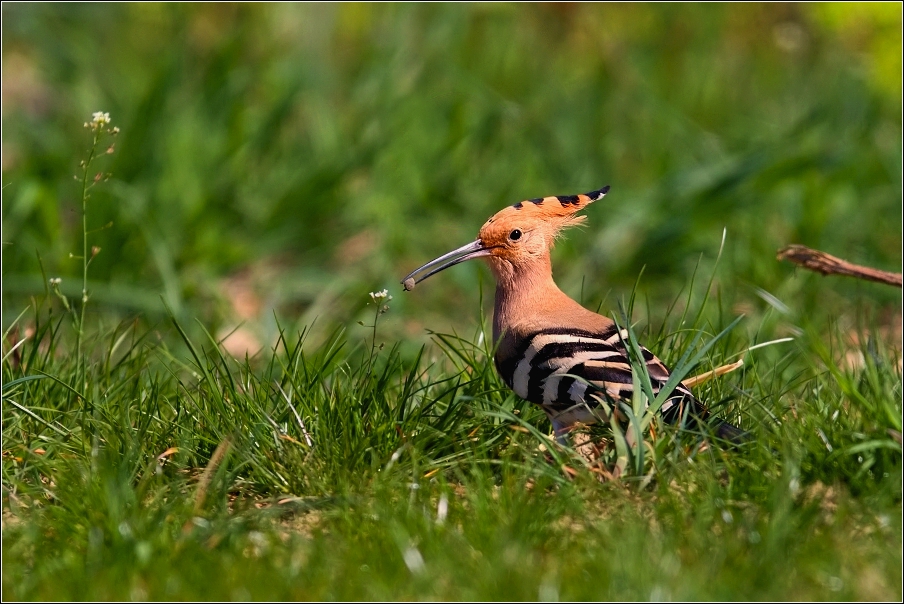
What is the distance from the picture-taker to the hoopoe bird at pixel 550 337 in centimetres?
292

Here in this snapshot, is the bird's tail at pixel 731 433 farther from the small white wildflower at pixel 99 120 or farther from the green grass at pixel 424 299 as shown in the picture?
the small white wildflower at pixel 99 120

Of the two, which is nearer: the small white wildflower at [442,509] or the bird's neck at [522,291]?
the small white wildflower at [442,509]

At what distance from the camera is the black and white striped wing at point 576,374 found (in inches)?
114

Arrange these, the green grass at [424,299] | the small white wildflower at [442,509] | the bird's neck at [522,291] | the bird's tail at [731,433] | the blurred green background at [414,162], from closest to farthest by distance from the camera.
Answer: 1. the green grass at [424,299]
2. the small white wildflower at [442,509]
3. the bird's tail at [731,433]
4. the bird's neck at [522,291]
5. the blurred green background at [414,162]

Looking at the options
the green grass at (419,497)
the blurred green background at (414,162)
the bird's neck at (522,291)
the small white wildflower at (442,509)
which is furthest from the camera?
the blurred green background at (414,162)

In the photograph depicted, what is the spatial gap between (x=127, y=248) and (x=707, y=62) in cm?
410

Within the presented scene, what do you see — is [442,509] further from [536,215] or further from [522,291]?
[536,215]

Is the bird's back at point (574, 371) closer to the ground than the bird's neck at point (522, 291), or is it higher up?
closer to the ground

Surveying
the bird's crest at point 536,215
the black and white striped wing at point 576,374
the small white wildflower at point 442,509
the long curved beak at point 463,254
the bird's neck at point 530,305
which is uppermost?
the bird's crest at point 536,215

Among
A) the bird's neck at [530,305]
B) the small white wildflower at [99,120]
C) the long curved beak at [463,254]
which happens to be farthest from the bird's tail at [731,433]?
the small white wildflower at [99,120]

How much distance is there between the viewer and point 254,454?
9.57 feet

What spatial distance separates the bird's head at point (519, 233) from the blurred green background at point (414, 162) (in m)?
1.80

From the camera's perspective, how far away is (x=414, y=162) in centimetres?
641

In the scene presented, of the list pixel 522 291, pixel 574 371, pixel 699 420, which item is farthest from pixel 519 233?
pixel 699 420
